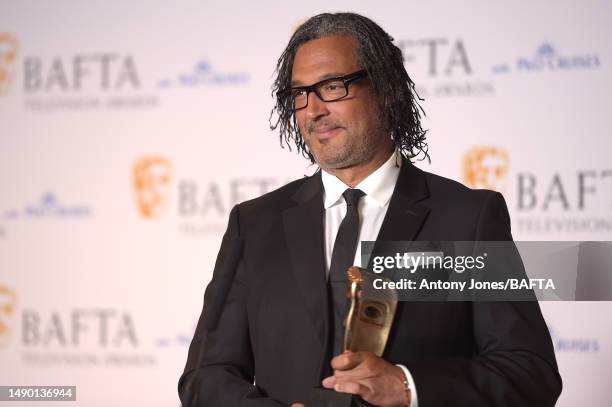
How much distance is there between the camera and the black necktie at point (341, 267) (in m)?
1.88

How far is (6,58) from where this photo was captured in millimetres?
4504

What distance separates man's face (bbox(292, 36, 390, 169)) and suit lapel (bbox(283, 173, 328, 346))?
0.31ft

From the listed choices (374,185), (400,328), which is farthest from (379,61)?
(400,328)

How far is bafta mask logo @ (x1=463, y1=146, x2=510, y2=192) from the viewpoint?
3859 millimetres

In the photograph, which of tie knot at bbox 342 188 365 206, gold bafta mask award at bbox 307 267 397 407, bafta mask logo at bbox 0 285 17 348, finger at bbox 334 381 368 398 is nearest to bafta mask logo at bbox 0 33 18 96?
bafta mask logo at bbox 0 285 17 348

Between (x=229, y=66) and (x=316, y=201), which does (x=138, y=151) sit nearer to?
(x=229, y=66)

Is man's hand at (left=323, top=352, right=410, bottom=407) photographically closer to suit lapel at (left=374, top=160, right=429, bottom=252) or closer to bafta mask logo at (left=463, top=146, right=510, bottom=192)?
suit lapel at (left=374, top=160, right=429, bottom=252)

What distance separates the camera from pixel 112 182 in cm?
438

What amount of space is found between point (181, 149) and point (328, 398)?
2.71 m

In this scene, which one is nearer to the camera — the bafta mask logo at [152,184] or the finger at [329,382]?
the finger at [329,382]

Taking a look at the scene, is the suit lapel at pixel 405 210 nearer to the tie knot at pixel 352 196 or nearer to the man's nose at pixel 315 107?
the tie knot at pixel 352 196

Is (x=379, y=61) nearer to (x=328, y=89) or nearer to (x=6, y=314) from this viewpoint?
(x=328, y=89)

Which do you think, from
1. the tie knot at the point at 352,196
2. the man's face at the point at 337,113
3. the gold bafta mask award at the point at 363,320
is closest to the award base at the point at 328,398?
the gold bafta mask award at the point at 363,320

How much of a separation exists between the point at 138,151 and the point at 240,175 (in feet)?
1.90
